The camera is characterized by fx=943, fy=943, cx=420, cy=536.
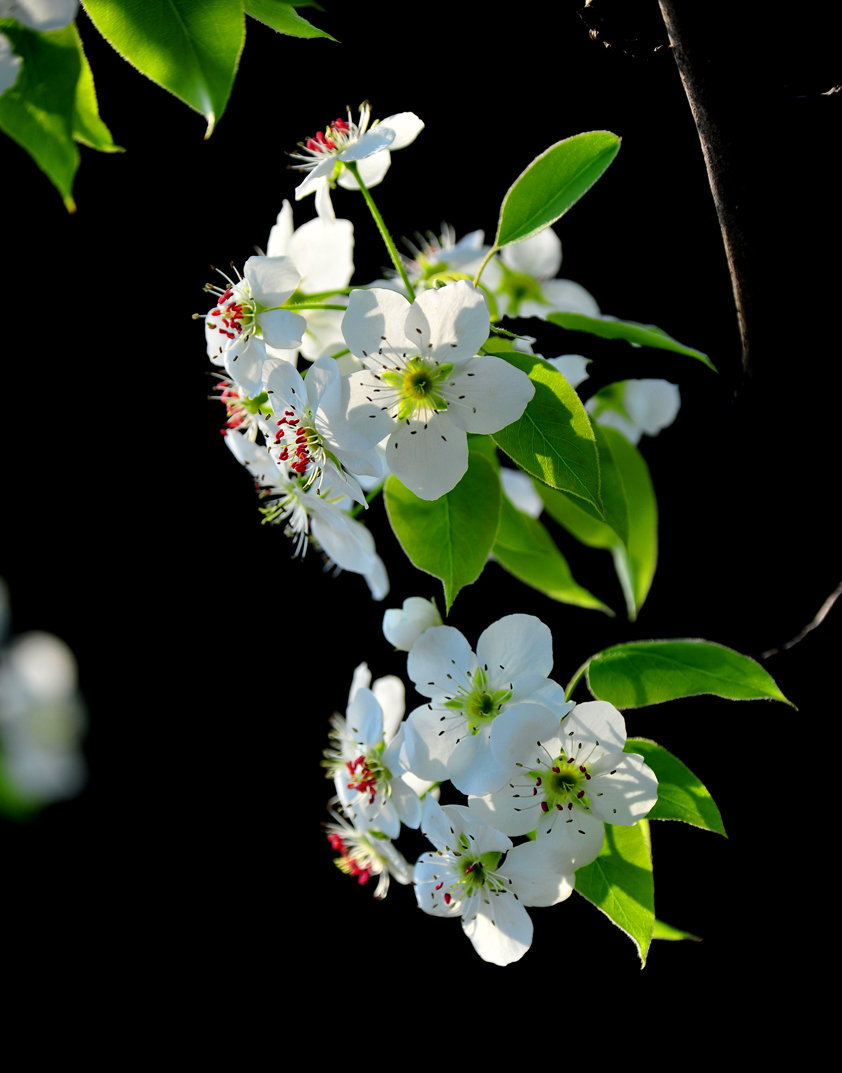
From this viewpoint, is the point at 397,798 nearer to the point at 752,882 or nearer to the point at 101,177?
the point at 752,882

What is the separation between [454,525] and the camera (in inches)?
24.1

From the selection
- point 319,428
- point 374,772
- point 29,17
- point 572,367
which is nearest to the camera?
point 29,17

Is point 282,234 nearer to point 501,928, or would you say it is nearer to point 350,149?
point 350,149

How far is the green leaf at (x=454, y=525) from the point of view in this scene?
605 millimetres

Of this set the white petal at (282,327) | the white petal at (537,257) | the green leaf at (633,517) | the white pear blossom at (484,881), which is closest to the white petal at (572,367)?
the green leaf at (633,517)

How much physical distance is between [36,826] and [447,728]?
5.47 ft

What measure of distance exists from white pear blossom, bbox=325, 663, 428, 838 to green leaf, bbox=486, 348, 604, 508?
0.23 m

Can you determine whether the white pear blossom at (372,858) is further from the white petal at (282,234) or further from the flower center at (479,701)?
the white petal at (282,234)

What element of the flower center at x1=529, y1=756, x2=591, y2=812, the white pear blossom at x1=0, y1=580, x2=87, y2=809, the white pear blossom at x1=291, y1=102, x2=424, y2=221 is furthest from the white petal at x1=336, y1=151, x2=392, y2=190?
the white pear blossom at x1=0, y1=580, x2=87, y2=809

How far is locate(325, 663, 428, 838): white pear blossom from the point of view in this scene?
2.14ft

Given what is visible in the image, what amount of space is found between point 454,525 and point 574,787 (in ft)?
0.59

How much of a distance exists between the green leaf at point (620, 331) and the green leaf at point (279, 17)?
240mm

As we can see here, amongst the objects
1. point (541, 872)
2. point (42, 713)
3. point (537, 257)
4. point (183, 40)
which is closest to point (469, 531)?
point (541, 872)

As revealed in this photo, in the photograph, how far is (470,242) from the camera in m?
0.91
